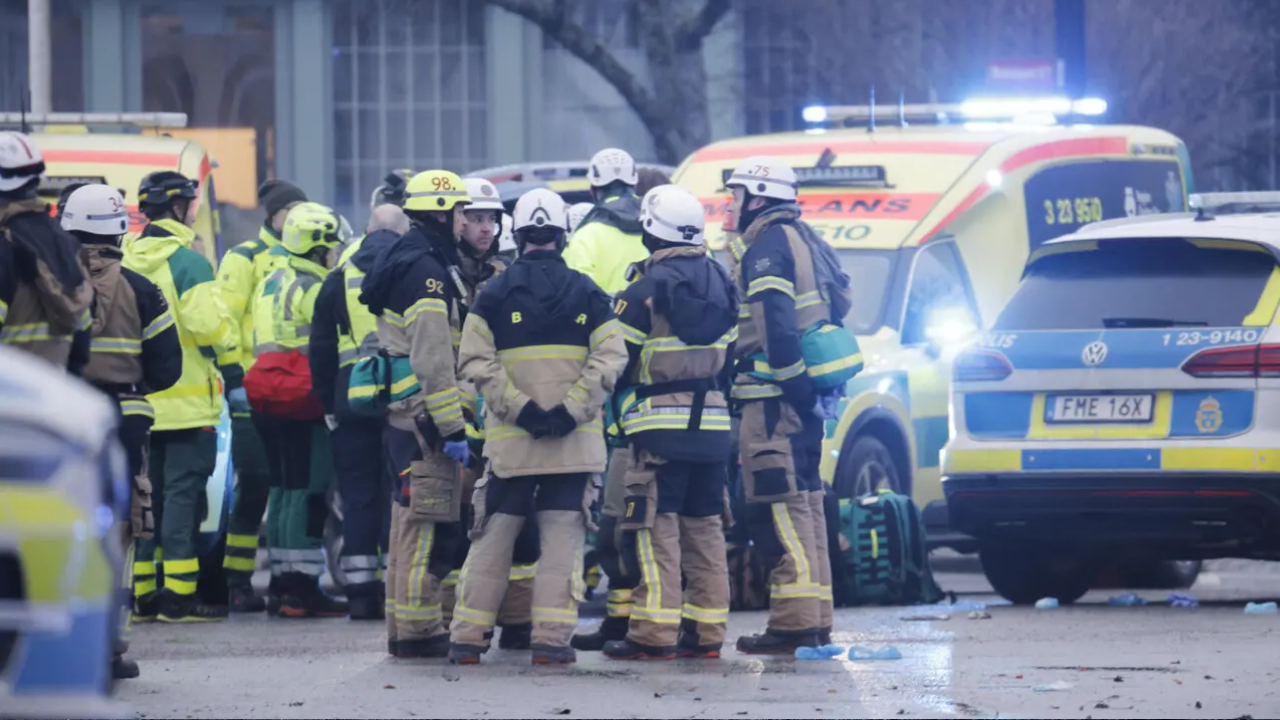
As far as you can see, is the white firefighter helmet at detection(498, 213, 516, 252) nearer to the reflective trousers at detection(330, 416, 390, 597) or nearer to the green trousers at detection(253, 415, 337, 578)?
the reflective trousers at detection(330, 416, 390, 597)

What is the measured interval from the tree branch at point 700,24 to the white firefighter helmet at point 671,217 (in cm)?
1194

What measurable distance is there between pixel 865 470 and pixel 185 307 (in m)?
3.64

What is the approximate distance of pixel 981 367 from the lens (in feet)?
38.6

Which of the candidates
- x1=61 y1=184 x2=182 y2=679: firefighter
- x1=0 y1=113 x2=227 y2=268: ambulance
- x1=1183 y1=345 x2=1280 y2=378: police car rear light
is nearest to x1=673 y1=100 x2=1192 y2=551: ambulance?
x1=1183 y1=345 x2=1280 y2=378: police car rear light

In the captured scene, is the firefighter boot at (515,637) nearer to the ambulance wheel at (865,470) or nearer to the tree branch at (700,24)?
the ambulance wheel at (865,470)

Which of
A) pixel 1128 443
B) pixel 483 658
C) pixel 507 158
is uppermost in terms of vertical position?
pixel 507 158

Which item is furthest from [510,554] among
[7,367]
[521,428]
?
[7,367]

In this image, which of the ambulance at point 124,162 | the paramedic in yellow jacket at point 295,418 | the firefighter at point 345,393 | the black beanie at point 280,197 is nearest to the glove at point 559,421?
the firefighter at point 345,393

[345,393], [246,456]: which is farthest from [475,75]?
[345,393]

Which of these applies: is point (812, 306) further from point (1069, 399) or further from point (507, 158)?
point (507, 158)

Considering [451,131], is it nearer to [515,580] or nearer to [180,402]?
[180,402]

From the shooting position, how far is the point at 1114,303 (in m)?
11.5

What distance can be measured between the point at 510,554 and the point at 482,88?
20.2 m

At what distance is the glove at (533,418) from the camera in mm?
9461
